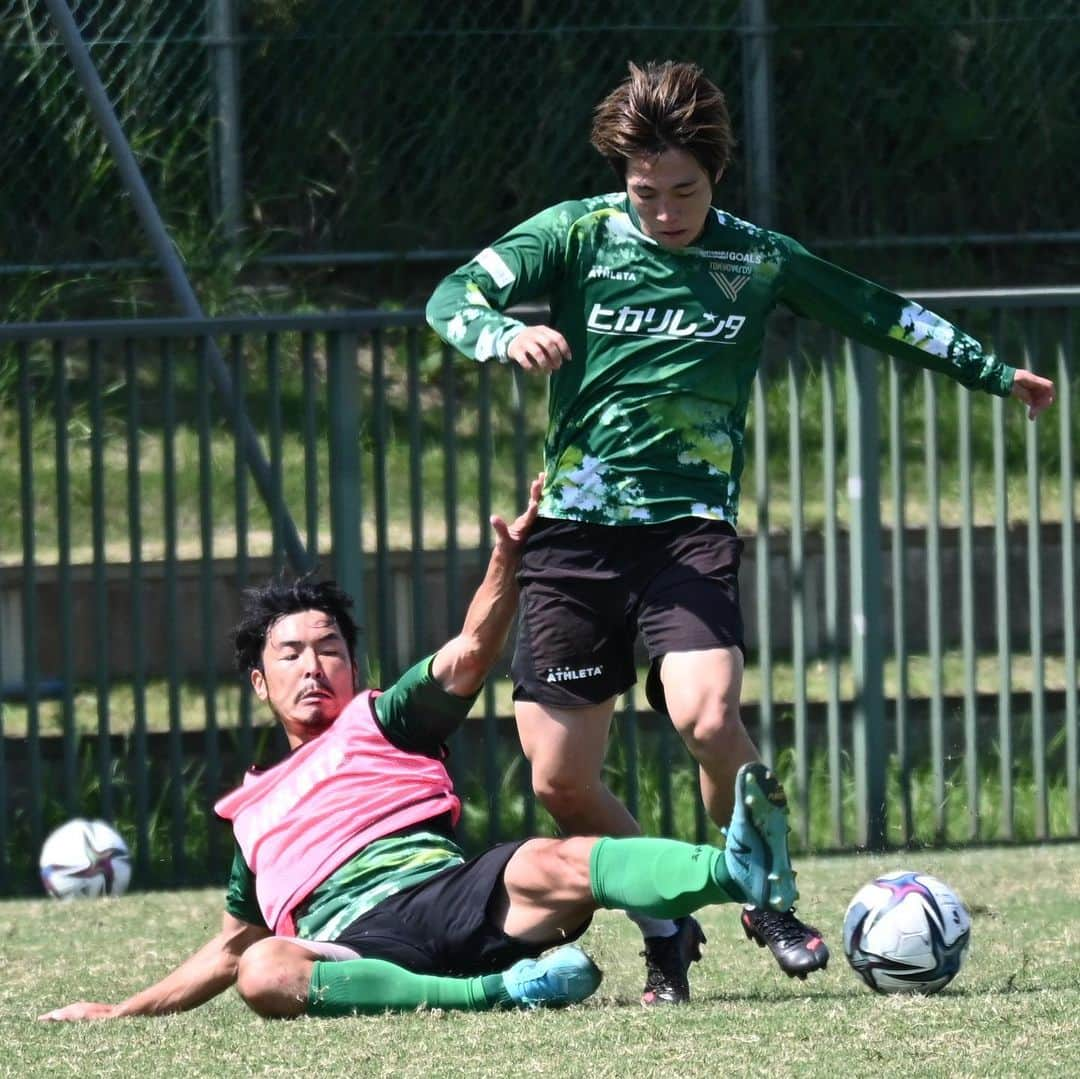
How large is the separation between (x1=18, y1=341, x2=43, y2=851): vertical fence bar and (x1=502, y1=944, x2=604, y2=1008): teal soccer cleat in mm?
3317

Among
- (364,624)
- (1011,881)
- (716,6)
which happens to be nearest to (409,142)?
(716,6)

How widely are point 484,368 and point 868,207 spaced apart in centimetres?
458

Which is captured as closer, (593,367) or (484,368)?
(593,367)

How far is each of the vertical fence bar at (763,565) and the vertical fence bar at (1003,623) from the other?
81 cm

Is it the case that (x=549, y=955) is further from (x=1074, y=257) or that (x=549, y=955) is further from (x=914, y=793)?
(x=1074, y=257)

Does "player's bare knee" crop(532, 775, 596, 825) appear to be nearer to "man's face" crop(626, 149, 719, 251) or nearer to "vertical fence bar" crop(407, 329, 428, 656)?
"man's face" crop(626, 149, 719, 251)

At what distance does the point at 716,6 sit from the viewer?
10938 millimetres

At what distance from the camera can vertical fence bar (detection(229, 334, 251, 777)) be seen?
7.30m

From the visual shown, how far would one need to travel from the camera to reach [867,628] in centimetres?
752

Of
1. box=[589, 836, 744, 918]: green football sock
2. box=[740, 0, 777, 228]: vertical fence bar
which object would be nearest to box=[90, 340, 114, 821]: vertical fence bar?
box=[589, 836, 744, 918]: green football sock

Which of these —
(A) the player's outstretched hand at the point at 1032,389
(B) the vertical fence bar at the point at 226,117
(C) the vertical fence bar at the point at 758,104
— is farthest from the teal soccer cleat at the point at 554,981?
(C) the vertical fence bar at the point at 758,104

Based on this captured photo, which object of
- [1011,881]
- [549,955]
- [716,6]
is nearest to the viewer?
[549,955]

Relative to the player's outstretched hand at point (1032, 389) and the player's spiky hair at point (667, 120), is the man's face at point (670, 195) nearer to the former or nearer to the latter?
the player's spiky hair at point (667, 120)

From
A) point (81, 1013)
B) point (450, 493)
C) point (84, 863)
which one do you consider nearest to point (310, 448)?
point (450, 493)
